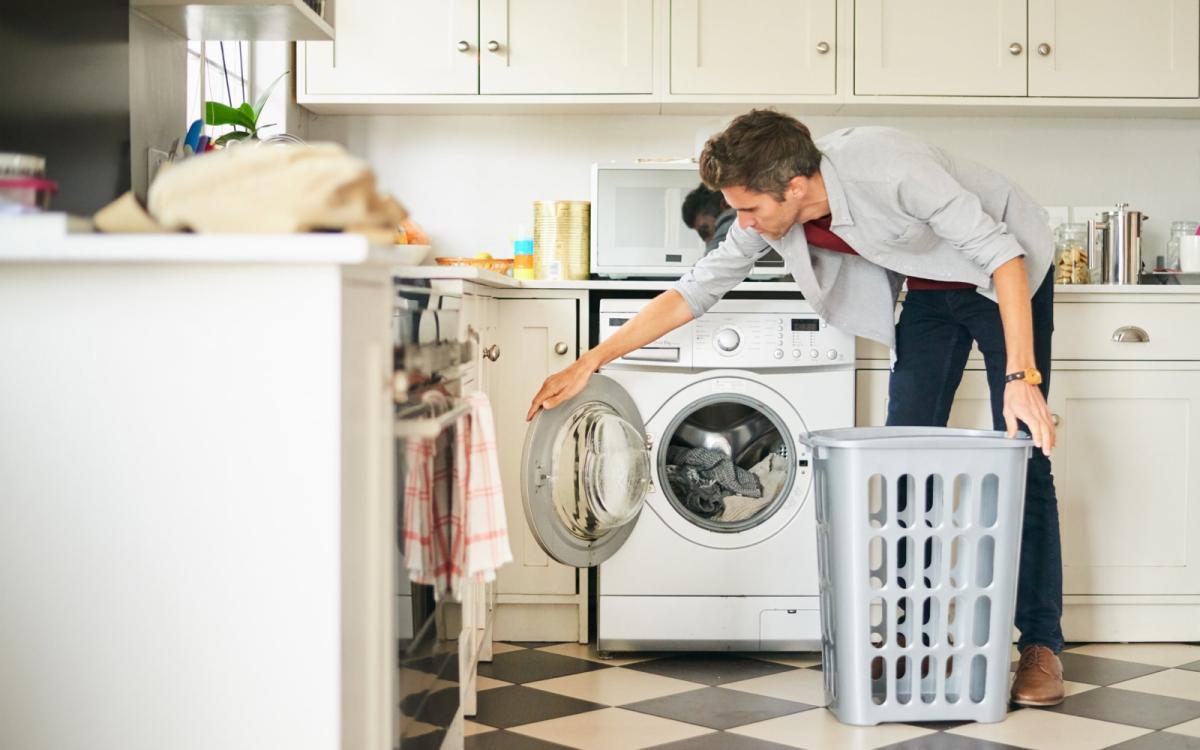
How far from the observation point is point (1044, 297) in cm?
240

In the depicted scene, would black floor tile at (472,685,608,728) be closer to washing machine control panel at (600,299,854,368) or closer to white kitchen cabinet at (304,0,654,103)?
washing machine control panel at (600,299,854,368)

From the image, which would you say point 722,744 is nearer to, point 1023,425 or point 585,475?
point 585,475

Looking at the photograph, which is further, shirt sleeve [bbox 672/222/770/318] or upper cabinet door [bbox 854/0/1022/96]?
upper cabinet door [bbox 854/0/1022/96]

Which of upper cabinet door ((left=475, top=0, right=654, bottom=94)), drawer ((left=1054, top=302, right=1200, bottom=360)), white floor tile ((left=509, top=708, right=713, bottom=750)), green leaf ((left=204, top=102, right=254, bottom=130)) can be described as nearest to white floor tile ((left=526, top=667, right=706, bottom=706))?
white floor tile ((left=509, top=708, right=713, bottom=750))

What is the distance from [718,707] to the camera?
2338 millimetres

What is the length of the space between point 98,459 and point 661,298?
1.56 metres

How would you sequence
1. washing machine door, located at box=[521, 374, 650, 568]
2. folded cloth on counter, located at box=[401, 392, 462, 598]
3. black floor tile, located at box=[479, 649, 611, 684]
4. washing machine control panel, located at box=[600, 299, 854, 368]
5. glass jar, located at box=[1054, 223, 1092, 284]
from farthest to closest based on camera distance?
glass jar, located at box=[1054, 223, 1092, 284], washing machine control panel, located at box=[600, 299, 854, 368], black floor tile, located at box=[479, 649, 611, 684], washing machine door, located at box=[521, 374, 650, 568], folded cloth on counter, located at box=[401, 392, 462, 598]

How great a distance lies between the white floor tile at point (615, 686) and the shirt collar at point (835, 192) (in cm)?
103

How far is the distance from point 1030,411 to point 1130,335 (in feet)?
2.94

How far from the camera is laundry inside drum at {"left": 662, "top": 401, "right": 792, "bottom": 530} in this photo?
2721 mm

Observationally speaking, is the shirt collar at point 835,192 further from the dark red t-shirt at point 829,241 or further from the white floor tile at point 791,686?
the white floor tile at point 791,686

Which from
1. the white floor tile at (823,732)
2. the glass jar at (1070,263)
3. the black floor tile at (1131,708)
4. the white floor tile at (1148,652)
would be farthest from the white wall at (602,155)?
the white floor tile at (823,732)

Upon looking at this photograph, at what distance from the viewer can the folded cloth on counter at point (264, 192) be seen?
104 cm

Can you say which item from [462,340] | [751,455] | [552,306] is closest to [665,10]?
[552,306]
